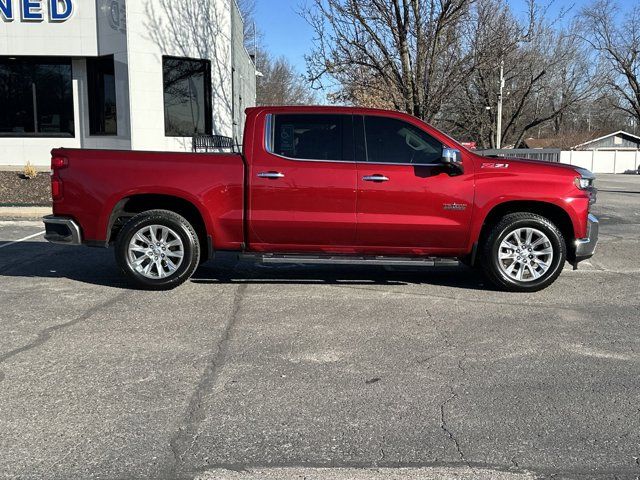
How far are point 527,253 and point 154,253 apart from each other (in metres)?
4.10

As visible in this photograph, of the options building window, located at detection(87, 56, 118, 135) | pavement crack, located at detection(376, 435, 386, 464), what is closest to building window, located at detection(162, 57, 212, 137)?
building window, located at detection(87, 56, 118, 135)

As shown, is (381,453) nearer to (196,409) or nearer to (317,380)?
(317,380)

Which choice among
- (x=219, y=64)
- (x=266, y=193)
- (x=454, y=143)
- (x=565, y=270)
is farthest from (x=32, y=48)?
(x=565, y=270)

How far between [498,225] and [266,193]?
8.39 ft

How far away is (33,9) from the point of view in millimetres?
14875

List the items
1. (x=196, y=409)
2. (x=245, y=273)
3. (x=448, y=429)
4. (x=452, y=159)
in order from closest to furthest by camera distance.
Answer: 1. (x=448, y=429)
2. (x=196, y=409)
3. (x=452, y=159)
4. (x=245, y=273)

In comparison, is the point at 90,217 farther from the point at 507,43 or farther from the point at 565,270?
the point at 507,43

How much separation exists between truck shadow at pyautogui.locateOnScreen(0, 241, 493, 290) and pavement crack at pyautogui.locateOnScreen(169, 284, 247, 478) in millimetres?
2036

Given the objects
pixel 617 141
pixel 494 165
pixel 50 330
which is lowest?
pixel 50 330

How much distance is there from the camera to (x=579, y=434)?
344cm

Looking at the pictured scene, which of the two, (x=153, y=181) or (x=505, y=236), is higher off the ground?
(x=153, y=181)

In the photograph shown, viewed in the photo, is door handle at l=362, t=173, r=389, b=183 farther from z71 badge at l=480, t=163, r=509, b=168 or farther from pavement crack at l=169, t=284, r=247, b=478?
pavement crack at l=169, t=284, r=247, b=478

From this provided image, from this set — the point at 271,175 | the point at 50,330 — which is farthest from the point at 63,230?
the point at 271,175

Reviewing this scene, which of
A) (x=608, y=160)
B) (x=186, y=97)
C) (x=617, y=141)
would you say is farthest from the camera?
(x=617, y=141)
